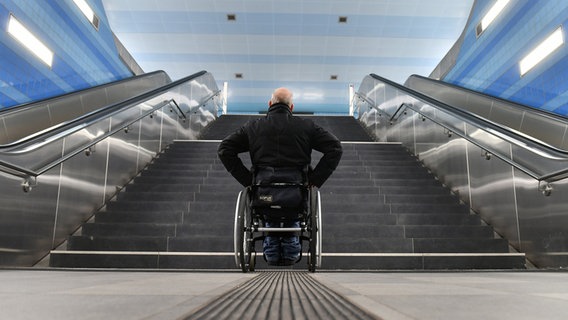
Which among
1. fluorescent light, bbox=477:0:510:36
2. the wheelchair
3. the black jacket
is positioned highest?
A: fluorescent light, bbox=477:0:510:36

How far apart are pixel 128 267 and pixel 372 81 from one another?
26.0ft

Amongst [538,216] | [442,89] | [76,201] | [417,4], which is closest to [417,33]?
[417,4]

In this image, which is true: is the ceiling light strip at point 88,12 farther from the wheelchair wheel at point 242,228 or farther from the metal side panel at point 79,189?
the wheelchair wheel at point 242,228

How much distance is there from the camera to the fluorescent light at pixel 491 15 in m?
8.12

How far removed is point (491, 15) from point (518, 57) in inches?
90.3

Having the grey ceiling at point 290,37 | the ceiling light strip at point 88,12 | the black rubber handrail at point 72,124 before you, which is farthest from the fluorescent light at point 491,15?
the ceiling light strip at point 88,12

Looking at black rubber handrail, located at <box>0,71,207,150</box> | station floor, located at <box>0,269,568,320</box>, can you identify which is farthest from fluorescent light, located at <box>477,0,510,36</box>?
station floor, located at <box>0,269,568,320</box>

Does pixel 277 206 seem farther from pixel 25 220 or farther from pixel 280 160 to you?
pixel 25 220

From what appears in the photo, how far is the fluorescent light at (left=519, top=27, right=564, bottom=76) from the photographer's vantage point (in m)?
5.48

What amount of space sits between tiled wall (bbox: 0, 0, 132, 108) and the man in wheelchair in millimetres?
4245

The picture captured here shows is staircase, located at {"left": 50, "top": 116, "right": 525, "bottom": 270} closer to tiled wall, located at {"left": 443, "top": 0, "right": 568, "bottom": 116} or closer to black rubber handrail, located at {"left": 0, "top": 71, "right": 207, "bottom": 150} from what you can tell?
black rubber handrail, located at {"left": 0, "top": 71, "right": 207, "bottom": 150}

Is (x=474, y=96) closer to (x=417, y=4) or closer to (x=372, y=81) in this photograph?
(x=372, y=81)

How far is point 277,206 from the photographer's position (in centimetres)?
254

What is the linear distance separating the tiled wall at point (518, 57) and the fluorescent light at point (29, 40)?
24.4ft
